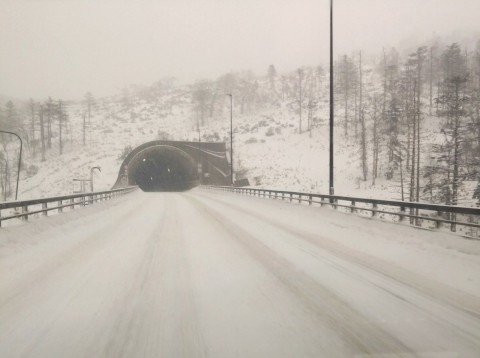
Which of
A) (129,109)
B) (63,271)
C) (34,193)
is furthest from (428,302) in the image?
(129,109)

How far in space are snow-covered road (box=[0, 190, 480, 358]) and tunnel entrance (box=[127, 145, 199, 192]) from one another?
5399cm

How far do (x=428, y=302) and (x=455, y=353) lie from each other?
4.70 ft

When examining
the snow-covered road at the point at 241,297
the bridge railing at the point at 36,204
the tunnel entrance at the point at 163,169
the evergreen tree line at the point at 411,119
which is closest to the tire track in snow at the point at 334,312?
the snow-covered road at the point at 241,297

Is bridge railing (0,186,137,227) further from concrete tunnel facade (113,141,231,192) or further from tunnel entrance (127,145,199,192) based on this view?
tunnel entrance (127,145,199,192)

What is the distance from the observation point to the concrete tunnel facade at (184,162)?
196ft

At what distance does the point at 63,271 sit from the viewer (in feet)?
20.4

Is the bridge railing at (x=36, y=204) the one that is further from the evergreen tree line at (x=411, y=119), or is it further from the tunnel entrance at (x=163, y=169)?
the tunnel entrance at (x=163, y=169)

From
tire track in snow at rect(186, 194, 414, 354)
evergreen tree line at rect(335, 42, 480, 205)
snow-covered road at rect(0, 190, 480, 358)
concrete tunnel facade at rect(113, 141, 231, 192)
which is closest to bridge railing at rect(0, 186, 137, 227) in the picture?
snow-covered road at rect(0, 190, 480, 358)

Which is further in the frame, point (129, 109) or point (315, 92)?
point (129, 109)

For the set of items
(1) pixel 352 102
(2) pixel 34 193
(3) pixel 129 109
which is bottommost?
(2) pixel 34 193

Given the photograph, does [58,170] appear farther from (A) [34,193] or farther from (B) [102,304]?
(B) [102,304]

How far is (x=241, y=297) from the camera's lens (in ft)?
15.4

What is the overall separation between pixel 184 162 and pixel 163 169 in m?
11.3

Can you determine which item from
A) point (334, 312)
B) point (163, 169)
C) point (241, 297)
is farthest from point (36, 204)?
point (163, 169)
